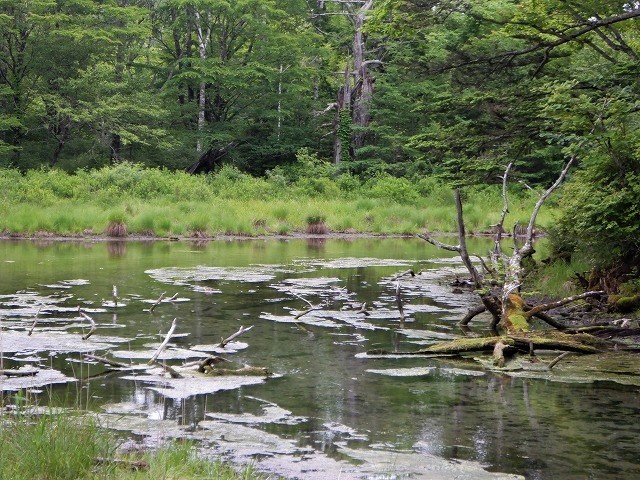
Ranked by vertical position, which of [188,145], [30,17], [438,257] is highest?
[30,17]

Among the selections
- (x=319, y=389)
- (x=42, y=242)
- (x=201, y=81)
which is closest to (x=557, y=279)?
(x=319, y=389)

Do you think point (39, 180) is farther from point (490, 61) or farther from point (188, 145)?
point (490, 61)

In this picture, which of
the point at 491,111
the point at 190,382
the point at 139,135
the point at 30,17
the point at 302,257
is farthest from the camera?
the point at 139,135

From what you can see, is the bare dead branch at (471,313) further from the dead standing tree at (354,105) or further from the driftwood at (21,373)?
the dead standing tree at (354,105)

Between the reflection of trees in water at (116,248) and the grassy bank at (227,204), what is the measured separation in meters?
1.46

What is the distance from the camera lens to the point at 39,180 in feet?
116

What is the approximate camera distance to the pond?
6.62 metres

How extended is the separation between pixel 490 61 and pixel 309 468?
393 inches

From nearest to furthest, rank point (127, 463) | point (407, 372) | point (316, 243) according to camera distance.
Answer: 1. point (127, 463)
2. point (407, 372)
3. point (316, 243)

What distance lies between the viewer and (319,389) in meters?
8.77

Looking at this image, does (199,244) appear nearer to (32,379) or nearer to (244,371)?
(244,371)

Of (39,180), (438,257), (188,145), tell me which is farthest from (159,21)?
(438,257)

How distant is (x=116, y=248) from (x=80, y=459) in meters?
22.8

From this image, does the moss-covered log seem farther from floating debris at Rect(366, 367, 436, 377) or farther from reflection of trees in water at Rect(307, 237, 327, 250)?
reflection of trees in water at Rect(307, 237, 327, 250)
